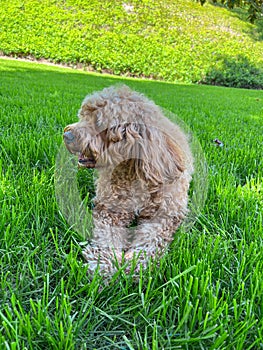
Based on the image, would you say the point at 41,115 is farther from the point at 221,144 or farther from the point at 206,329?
the point at 206,329

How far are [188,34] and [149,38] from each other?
2108 millimetres

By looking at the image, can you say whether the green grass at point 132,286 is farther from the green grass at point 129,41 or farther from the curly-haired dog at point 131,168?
the green grass at point 129,41

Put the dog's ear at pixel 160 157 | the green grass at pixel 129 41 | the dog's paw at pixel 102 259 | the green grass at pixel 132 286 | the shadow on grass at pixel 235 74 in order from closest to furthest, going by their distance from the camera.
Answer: the green grass at pixel 132 286, the dog's paw at pixel 102 259, the dog's ear at pixel 160 157, the shadow on grass at pixel 235 74, the green grass at pixel 129 41

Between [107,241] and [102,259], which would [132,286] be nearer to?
[102,259]

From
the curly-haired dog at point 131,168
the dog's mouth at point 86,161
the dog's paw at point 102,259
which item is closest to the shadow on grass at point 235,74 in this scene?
the curly-haired dog at point 131,168

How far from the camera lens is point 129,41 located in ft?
49.5

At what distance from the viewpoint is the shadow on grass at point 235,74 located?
14453 mm

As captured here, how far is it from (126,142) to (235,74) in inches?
575

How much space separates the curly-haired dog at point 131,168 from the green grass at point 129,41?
1354 cm

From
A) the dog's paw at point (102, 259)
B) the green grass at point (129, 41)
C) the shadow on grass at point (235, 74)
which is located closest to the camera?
the dog's paw at point (102, 259)

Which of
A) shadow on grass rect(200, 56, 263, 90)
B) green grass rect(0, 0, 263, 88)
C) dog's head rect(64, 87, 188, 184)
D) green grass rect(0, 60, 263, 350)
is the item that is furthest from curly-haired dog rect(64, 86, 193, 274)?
shadow on grass rect(200, 56, 263, 90)

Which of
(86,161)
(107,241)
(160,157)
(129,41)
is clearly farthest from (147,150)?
(129,41)

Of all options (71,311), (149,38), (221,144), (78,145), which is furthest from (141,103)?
(149,38)

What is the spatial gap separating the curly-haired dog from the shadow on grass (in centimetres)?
1387
